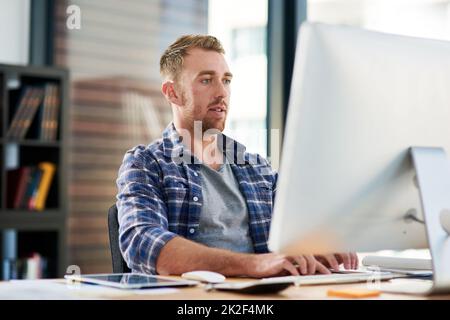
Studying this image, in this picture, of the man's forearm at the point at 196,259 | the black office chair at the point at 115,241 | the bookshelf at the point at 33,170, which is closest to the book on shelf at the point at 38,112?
the bookshelf at the point at 33,170

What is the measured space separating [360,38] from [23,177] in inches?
109

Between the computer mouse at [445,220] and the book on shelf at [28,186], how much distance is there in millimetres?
2749

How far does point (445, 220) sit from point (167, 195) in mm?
889

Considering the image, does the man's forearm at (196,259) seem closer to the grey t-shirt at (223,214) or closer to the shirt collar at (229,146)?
the grey t-shirt at (223,214)

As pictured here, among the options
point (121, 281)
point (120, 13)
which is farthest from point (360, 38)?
point (120, 13)

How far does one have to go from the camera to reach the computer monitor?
1220 mm

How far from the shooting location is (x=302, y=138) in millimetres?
1213

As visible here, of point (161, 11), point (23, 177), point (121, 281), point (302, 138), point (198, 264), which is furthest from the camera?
point (161, 11)

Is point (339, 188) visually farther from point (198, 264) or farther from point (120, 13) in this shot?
point (120, 13)

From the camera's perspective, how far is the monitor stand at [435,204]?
1302 millimetres

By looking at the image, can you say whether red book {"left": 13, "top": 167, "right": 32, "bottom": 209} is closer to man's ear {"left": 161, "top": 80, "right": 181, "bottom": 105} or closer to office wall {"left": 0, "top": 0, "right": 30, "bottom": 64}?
office wall {"left": 0, "top": 0, "right": 30, "bottom": 64}

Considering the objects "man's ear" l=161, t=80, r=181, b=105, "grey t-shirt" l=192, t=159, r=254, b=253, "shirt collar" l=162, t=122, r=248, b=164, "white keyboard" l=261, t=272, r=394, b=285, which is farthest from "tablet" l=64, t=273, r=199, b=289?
"man's ear" l=161, t=80, r=181, b=105

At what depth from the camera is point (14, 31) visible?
4.19 m

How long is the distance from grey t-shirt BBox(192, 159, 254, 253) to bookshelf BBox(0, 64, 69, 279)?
1.79 m
